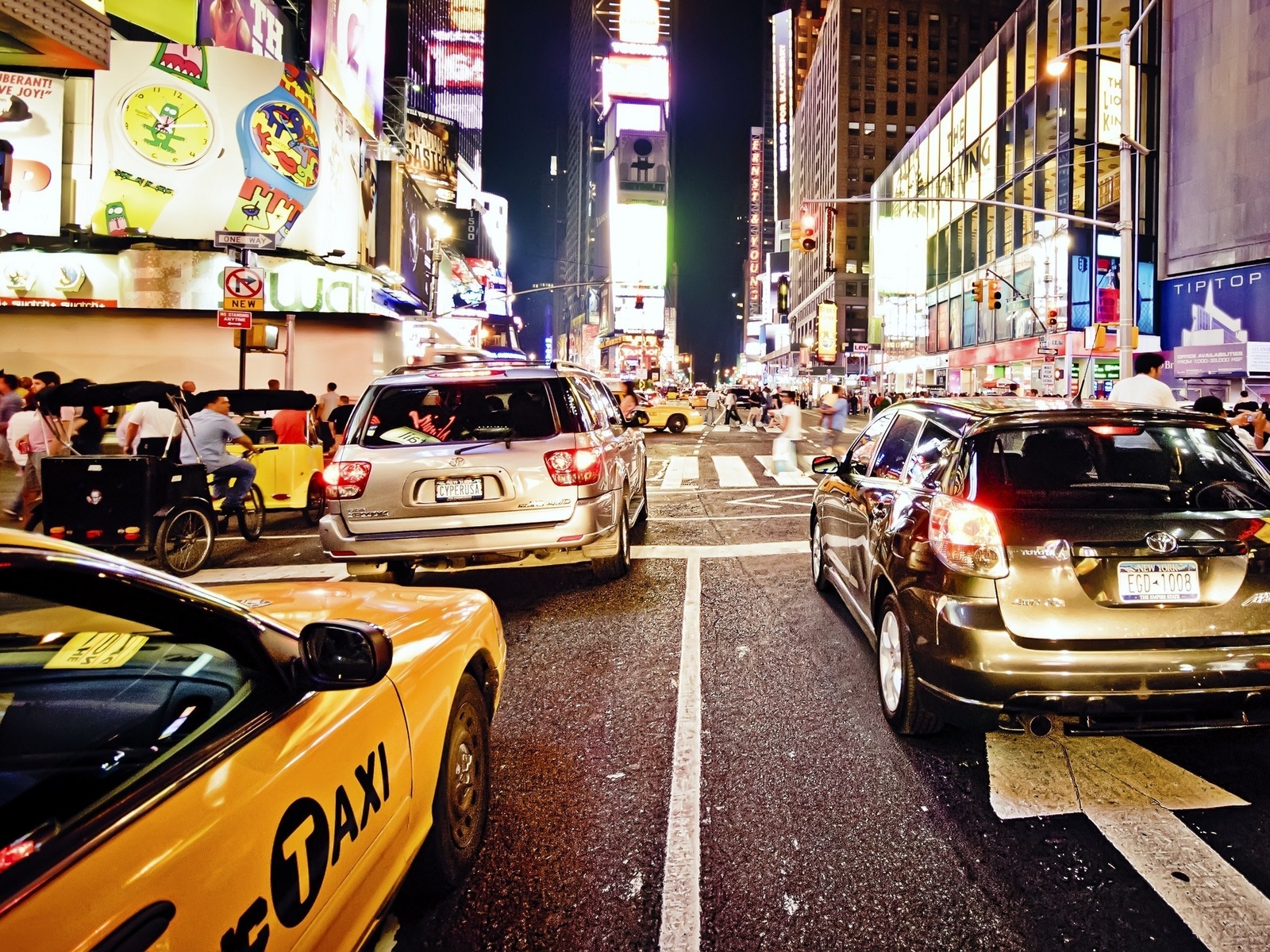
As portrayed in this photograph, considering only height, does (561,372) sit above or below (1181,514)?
above

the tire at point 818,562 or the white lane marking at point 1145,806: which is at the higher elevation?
the tire at point 818,562

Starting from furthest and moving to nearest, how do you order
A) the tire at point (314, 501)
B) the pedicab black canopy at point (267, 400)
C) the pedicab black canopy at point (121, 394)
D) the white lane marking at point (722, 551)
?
the tire at point (314, 501), the pedicab black canopy at point (267, 400), the pedicab black canopy at point (121, 394), the white lane marking at point (722, 551)

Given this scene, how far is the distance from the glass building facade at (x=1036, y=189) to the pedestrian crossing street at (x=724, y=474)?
16.0 metres

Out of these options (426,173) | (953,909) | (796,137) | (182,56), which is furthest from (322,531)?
(796,137)

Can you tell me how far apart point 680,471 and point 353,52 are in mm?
21961

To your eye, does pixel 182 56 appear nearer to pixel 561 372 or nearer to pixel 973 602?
pixel 561 372

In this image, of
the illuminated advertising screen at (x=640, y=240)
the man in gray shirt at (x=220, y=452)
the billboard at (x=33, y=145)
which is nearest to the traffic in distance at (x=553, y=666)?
the man in gray shirt at (x=220, y=452)

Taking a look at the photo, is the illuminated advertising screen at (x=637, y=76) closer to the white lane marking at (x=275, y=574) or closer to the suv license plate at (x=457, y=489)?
the white lane marking at (x=275, y=574)

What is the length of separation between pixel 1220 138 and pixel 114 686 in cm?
4312

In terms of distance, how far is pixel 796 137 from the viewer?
152m

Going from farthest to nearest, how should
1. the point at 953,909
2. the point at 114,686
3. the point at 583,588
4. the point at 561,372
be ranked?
the point at 583,588 < the point at 561,372 < the point at 953,909 < the point at 114,686

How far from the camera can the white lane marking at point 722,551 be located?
8.82 meters

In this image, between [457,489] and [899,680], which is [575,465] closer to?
[457,489]

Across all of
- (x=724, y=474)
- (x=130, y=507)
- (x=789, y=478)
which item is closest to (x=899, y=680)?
(x=130, y=507)
